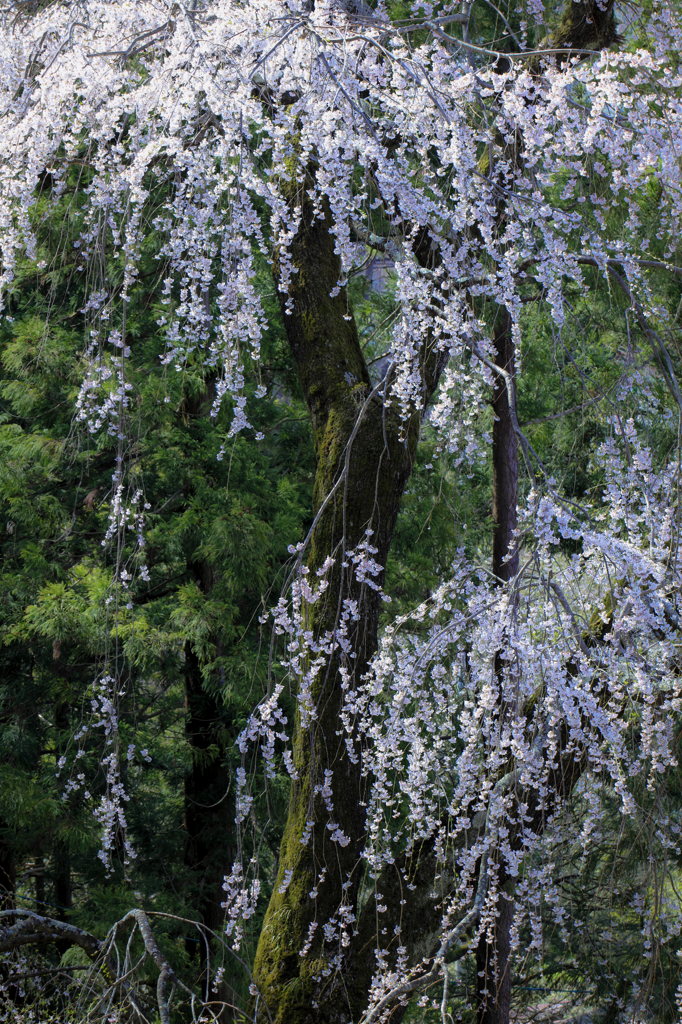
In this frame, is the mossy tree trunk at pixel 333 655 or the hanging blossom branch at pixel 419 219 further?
the mossy tree trunk at pixel 333 655

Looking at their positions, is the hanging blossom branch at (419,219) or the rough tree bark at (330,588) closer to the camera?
the hanging blossom branch at (419,219)

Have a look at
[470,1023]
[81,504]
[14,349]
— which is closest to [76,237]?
[14,349]

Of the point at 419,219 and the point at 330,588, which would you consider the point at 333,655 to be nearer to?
the point at 330,588

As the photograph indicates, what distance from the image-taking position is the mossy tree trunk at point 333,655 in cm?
323

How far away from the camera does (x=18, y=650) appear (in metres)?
5.69

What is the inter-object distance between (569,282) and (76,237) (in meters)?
3.10

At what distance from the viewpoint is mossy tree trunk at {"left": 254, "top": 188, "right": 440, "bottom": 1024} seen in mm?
3229

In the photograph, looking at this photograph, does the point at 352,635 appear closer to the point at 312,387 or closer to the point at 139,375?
the point at 312,387

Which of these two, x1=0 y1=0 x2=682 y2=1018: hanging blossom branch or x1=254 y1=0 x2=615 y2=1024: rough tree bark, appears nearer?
x1=0 y1=0 x2=682 y2=1018: hanging blossom branch

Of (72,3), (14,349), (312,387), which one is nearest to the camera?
(72,3)

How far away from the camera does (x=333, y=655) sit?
342 cm

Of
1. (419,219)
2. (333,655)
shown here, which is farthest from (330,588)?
(419,219)

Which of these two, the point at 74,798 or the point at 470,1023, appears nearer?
the point at 74,798

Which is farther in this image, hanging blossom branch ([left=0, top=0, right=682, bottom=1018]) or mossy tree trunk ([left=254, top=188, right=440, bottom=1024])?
mossy tree trunk ([left=254, top=188, right=440, bottom=1024])
